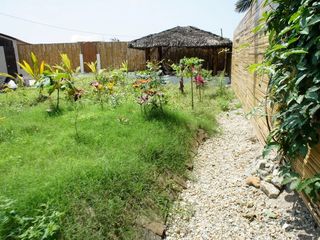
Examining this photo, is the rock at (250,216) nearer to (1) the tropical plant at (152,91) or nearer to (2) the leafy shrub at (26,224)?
(2) the leafy shrub at (26,224)

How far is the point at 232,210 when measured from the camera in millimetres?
2852

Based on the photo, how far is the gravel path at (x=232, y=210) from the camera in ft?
8.07

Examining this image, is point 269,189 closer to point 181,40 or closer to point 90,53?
point 181,40

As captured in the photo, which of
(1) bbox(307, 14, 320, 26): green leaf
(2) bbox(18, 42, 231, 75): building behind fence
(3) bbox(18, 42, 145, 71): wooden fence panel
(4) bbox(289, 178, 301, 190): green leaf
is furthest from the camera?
(3) bbox(18, 42, 145, 71): wooden fence panel

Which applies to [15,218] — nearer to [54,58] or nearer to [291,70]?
[291,70]

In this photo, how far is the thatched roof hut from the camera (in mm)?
13203

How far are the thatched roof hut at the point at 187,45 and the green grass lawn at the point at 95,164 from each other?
29.2 feet

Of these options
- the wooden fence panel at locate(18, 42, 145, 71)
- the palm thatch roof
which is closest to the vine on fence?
the palm thatch roof

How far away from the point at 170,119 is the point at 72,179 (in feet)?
7.80

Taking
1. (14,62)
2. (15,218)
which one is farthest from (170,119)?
(14,62)

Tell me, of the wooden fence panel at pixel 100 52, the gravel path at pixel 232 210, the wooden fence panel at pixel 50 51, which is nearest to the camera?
the gravel path at pixel 232 210

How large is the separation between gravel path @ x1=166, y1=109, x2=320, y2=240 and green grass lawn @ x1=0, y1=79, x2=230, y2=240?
0.85ft

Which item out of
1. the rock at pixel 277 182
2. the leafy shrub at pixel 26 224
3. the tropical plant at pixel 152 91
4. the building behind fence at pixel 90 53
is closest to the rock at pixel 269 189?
the rock at pixel 277 182

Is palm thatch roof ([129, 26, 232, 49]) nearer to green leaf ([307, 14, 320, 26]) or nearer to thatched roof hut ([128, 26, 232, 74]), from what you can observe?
thatched roof hut ([128, 26, 232, 74])
